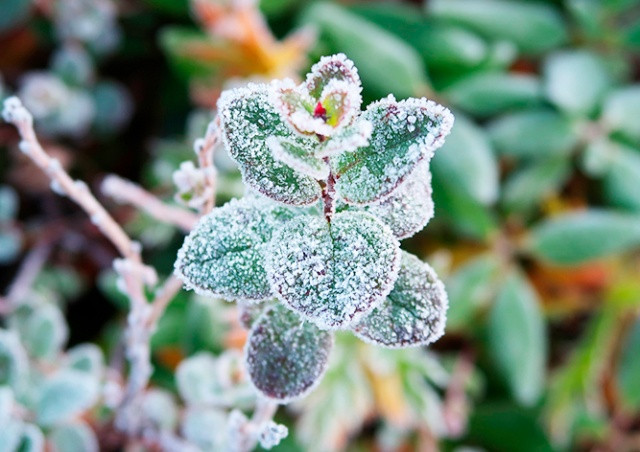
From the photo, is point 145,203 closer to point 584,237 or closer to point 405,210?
point 405,210

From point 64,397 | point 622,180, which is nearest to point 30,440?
point 64,397

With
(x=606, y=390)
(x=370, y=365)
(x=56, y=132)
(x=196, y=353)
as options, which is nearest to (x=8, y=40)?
(x=56, y=132)

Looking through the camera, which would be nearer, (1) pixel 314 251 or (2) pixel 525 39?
(1) pixel 314 251

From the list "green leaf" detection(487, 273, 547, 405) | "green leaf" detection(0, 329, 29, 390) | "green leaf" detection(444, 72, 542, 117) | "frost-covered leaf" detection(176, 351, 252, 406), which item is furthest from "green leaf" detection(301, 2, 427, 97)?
"green leaf" detection(0, 329, 29, 390)

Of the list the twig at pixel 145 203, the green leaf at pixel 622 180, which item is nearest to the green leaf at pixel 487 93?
the green leaf at pixel 622 180

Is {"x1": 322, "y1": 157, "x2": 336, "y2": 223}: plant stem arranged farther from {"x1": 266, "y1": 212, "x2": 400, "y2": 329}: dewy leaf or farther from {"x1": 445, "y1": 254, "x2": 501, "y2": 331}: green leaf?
{"x1": 445, "y1": 254, "x2": 501, "y2": 331}: green leaf

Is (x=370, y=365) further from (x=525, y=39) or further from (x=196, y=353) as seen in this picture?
(x=525, y=39)
